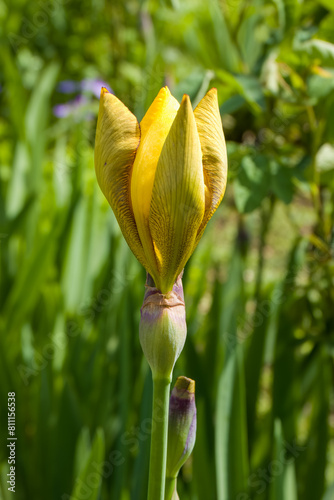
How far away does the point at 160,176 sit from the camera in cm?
40

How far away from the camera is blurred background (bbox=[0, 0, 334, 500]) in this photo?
2.71ft

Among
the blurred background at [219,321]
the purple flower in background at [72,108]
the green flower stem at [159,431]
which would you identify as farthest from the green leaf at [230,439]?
the purple flower in background at [72,108]

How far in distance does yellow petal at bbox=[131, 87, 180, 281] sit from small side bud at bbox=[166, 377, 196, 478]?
156 millimetres

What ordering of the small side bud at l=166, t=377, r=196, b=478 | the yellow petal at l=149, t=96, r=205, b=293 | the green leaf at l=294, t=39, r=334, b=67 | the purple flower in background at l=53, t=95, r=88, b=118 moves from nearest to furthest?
the yellow petal at l=149, t=96, r=205, b=293
the small side bud at l=166, t=377, r=196, b=478
the green leaf at l=294, t=39, r=334, b=67
the purple flower in background at l=53, t=95, r=88, b=118

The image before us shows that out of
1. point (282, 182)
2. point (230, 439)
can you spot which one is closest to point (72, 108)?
point (282, 182)

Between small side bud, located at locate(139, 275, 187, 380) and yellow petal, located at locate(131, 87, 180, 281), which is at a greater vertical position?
yellow petal, located at locate(131, 87, 180, 281)

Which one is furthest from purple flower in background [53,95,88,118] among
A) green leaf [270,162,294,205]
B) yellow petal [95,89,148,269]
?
yellow petal [95,89,148,269]

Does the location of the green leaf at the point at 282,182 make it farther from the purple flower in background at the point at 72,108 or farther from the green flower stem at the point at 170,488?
the purple flower in background at the point at 72,108

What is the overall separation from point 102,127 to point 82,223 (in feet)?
3.30

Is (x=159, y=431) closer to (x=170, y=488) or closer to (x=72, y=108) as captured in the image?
(x=170, y=488)

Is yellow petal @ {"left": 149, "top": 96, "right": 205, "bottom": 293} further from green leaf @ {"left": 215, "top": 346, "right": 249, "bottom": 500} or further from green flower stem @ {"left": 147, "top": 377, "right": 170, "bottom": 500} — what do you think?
green leaf @ {"left": 215, "top": 346, "right": 249, "bottom": 500}

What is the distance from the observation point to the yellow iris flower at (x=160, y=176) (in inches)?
15.8

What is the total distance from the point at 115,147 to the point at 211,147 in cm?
8

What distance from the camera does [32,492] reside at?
41.5 inches
